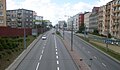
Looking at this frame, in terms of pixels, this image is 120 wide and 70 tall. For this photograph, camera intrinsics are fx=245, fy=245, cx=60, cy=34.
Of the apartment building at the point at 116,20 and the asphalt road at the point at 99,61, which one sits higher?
the apartment building at the point at 116,20

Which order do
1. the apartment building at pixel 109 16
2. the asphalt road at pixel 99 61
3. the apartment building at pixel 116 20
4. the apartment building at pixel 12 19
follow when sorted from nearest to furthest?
the asphalt road at pixel 99 61 → the apartment building at pixel 116 20 → the apartment building at pixel 109 16 → the apartment building at pixel 12 19

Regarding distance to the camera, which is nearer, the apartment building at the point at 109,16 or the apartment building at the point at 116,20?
the apartment building at the point at 116,20

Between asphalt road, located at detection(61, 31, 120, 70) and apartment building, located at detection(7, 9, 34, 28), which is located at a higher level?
apartment building, located at detection(7, 9, 34, 28)

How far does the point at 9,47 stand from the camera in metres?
45.6

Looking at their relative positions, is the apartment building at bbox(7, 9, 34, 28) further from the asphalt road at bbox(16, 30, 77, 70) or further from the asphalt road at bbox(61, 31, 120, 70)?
the asphalt road at bbox(16, 30, 77, 70)

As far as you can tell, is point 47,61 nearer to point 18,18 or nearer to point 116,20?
point 116,20

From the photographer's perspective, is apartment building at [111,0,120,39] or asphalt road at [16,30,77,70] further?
apartment building at [111,0,120,39]

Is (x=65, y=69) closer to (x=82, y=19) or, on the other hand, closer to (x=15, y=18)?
(x=15, y=18)

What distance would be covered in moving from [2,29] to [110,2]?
2013 inches

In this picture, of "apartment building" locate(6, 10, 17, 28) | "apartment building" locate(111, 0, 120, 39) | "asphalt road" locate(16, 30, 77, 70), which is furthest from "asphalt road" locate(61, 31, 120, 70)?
"apartment building" locate(6, 10, 17, 28)

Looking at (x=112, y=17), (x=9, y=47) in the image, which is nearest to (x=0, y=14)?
(x=9, y=47)

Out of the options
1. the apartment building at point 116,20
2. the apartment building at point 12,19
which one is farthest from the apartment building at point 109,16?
the apartment building at point 12,19

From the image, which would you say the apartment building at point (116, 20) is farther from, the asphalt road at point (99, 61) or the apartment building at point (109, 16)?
the asphalt road at point (99, 61)

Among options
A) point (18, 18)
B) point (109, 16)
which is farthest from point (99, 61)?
point (18, 18)
